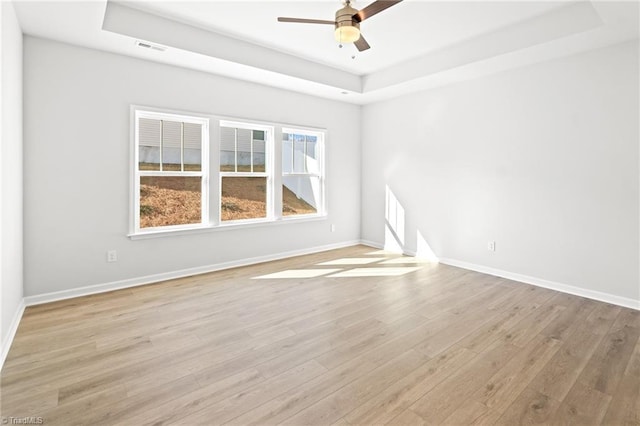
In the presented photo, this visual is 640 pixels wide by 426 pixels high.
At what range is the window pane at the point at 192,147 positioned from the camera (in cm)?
441

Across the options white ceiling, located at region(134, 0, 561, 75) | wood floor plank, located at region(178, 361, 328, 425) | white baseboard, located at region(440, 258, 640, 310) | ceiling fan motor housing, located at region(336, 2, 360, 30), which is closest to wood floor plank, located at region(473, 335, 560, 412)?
wood floor plank, located at region(178, 361, 328, 425)

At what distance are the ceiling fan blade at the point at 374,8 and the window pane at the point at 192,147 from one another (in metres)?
2.63

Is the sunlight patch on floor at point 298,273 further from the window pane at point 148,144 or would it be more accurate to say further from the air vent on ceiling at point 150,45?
the air vent on ceiling at point 150,45

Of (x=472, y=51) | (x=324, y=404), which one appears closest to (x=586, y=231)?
(x=472, y=51)

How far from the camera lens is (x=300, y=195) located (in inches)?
229

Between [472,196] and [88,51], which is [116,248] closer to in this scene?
[88,51]

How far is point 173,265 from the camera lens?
425cm

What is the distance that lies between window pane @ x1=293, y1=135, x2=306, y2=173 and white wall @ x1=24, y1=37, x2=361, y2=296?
44.8 inches

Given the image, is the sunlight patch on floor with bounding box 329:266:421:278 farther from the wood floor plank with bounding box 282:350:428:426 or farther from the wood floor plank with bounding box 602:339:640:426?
the wood floor plank with bounding box 602:339:640:426

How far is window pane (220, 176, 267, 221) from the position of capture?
512cm

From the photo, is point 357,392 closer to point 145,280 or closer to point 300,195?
point 145,280

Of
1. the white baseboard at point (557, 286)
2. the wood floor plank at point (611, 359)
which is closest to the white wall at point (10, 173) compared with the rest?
the wood floor plank at point (611, 359)

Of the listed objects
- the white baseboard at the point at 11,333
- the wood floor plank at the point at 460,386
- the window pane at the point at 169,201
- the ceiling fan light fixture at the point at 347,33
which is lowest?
the wood floor plank at the point at 460,386

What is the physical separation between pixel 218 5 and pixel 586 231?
449 cm
